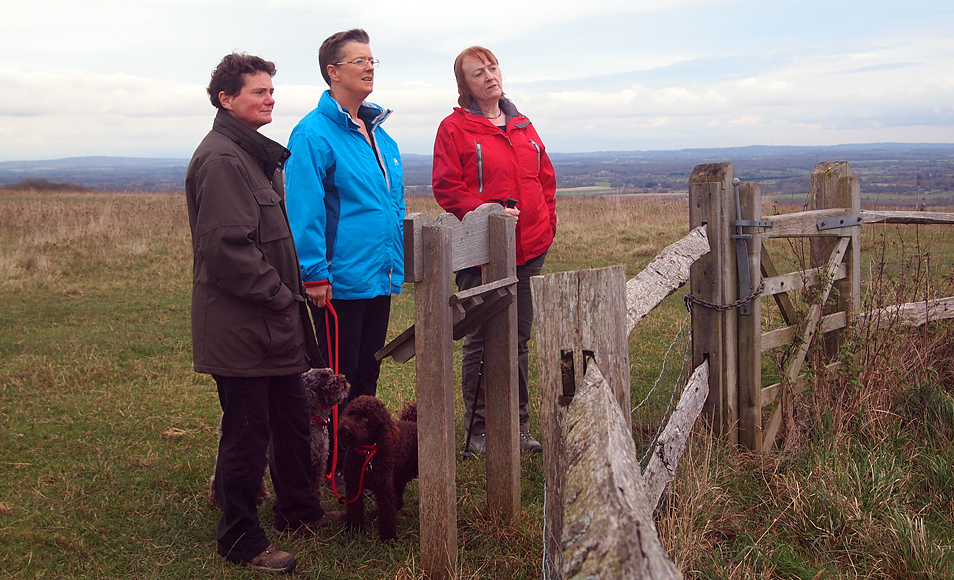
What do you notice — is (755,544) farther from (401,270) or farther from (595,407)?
(401,270)

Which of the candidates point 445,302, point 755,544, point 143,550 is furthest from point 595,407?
point 143,550

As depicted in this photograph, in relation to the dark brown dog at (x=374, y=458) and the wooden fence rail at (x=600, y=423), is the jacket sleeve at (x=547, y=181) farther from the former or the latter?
the dark brown dog at (x=374, y=458)

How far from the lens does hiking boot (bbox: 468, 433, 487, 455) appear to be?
14.0 feet

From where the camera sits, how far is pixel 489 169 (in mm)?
4191

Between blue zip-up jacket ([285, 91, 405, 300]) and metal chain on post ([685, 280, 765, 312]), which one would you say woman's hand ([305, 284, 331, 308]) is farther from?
metal chain on post ([685, 280, 765, 312])

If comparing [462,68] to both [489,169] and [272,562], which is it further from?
[272,562]

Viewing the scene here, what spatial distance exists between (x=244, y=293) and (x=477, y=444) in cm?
197

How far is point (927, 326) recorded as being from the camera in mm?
4707

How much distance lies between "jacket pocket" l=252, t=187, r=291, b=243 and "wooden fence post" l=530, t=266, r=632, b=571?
151 cm

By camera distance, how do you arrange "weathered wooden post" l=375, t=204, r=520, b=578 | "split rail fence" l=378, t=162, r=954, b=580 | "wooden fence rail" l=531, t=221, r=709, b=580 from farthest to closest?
"weathered wooden post" l=375, t=204, r=520, b=578
"split rail fence" l=378, t=162, r=954, b=580
"wooden fence rail" l=531, t=221, r=709, b=580

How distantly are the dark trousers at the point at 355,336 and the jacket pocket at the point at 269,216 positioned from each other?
2.08 feet

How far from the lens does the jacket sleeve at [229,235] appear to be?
2.87 m

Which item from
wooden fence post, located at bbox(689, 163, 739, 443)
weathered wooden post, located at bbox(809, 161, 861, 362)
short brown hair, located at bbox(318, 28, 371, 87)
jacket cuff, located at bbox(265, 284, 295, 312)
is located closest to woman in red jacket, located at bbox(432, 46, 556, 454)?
short brown hair, located at bbox(318, 28, 371, 87)

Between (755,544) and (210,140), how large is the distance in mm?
2914
